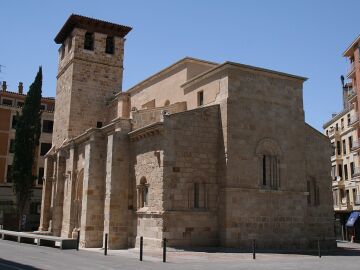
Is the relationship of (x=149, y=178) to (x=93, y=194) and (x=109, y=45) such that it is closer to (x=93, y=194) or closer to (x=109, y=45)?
(x=93, y=194)

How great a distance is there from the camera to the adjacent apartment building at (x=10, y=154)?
37688 mm

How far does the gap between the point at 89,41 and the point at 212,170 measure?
54.8 feet

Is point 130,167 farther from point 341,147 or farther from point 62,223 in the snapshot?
point 341,147

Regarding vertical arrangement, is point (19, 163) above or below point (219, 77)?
below

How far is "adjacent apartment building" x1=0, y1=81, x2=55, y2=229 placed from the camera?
124 ft

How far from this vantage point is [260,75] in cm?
1952

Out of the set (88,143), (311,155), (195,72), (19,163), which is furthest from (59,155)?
(311,155)

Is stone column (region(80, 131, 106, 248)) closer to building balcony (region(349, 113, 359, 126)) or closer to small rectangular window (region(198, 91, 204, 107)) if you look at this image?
small rectangular window (region(198, 91, 204, 107))

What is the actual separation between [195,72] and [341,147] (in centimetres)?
2230

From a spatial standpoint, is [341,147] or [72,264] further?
[341,147]

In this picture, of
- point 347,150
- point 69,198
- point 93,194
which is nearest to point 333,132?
point 347,150

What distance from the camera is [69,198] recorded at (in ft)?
79.6

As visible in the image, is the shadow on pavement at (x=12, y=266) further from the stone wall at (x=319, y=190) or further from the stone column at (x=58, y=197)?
Result: the stone column at (x=58, y=197)

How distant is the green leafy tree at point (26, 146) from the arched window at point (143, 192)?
1833 centimetres
